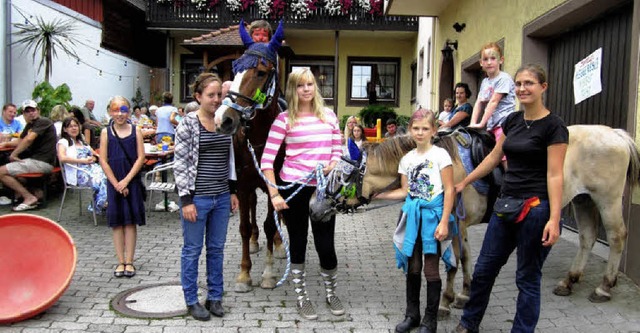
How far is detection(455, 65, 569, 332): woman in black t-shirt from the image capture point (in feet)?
10.7

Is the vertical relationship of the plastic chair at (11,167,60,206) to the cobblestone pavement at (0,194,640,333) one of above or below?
above

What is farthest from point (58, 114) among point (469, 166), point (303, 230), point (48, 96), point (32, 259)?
point (469, 166)

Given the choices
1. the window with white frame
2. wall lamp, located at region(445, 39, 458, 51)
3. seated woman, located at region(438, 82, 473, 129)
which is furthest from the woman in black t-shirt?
the window with white frame

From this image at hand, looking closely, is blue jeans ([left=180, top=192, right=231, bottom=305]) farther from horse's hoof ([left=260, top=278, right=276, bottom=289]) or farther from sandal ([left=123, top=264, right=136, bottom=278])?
sandal ([left=123, top=264, right=136, bottom=278])

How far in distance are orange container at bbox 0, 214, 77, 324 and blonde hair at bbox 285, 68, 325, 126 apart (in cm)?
215

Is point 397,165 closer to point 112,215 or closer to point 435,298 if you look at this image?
point 435,298

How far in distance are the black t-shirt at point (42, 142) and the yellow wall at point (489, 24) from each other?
7448 millimetres

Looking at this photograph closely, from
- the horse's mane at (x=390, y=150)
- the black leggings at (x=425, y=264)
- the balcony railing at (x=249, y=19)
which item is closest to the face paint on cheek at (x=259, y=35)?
the horse's mane at (x=390, y=150)

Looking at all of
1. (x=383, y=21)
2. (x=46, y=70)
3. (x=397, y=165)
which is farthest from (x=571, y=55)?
(x=383, y=21)

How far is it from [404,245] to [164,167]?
5.44 meters

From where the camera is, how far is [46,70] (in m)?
13.5

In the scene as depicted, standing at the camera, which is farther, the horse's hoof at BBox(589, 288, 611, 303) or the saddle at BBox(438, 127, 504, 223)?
the horse's hoof at BBox(589, 288, 611, 303)

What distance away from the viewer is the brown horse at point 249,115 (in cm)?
400

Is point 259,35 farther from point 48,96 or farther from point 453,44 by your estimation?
point 48,96
